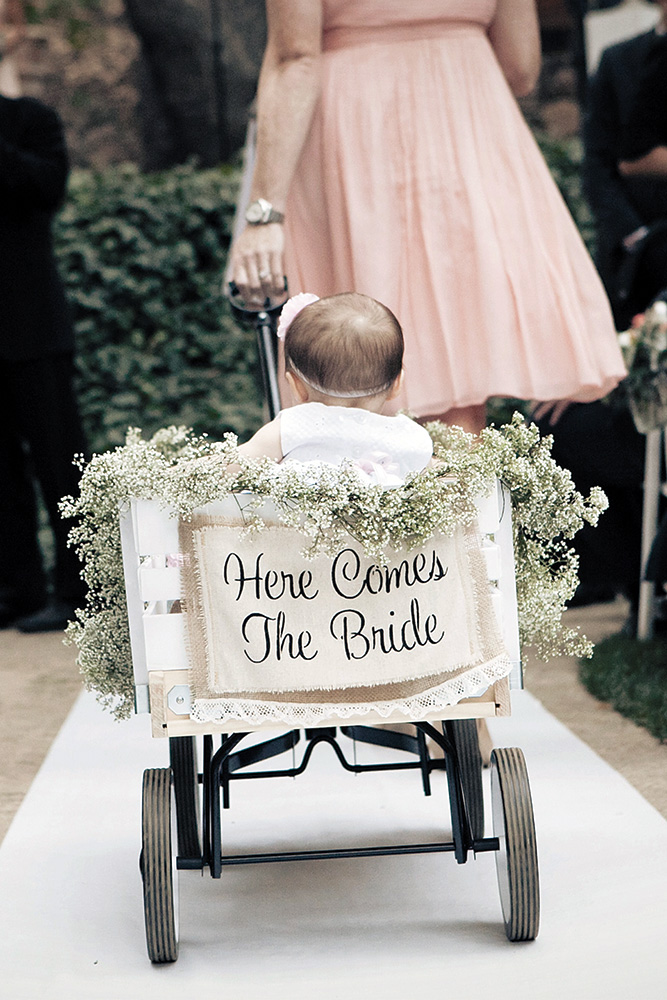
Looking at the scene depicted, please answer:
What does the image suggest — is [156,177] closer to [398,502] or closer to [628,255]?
[628,255]

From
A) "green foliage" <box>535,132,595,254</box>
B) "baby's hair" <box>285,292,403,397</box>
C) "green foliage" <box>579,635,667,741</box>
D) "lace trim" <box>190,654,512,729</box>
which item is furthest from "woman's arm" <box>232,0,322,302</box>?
"green foliage" <box>535,132,595,254</box>

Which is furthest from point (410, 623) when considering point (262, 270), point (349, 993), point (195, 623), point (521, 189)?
point (521, 189)

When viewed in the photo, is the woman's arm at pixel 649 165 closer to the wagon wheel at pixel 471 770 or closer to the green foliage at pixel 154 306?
the green foliage at pixel 154 306

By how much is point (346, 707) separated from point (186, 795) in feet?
1.81

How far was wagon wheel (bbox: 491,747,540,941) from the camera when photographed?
183 cm

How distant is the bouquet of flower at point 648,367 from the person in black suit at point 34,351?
201 cm

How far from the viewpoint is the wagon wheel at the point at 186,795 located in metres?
2.23

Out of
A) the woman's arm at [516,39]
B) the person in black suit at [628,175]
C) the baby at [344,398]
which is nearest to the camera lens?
the baby at [344,398]

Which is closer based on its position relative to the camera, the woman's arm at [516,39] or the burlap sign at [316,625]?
the burlap sign at [316,625]

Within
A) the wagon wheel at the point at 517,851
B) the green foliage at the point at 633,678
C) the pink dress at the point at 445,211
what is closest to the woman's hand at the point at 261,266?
the pink dress at the point at 445,211

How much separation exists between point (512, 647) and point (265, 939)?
588 mm

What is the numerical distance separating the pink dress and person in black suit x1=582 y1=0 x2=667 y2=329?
146 centimetres

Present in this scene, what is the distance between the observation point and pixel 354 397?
6.72 feet

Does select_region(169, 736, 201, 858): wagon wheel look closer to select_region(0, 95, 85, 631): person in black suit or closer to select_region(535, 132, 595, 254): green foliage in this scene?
select_region(0, 95, 85, 631): person in black suit
